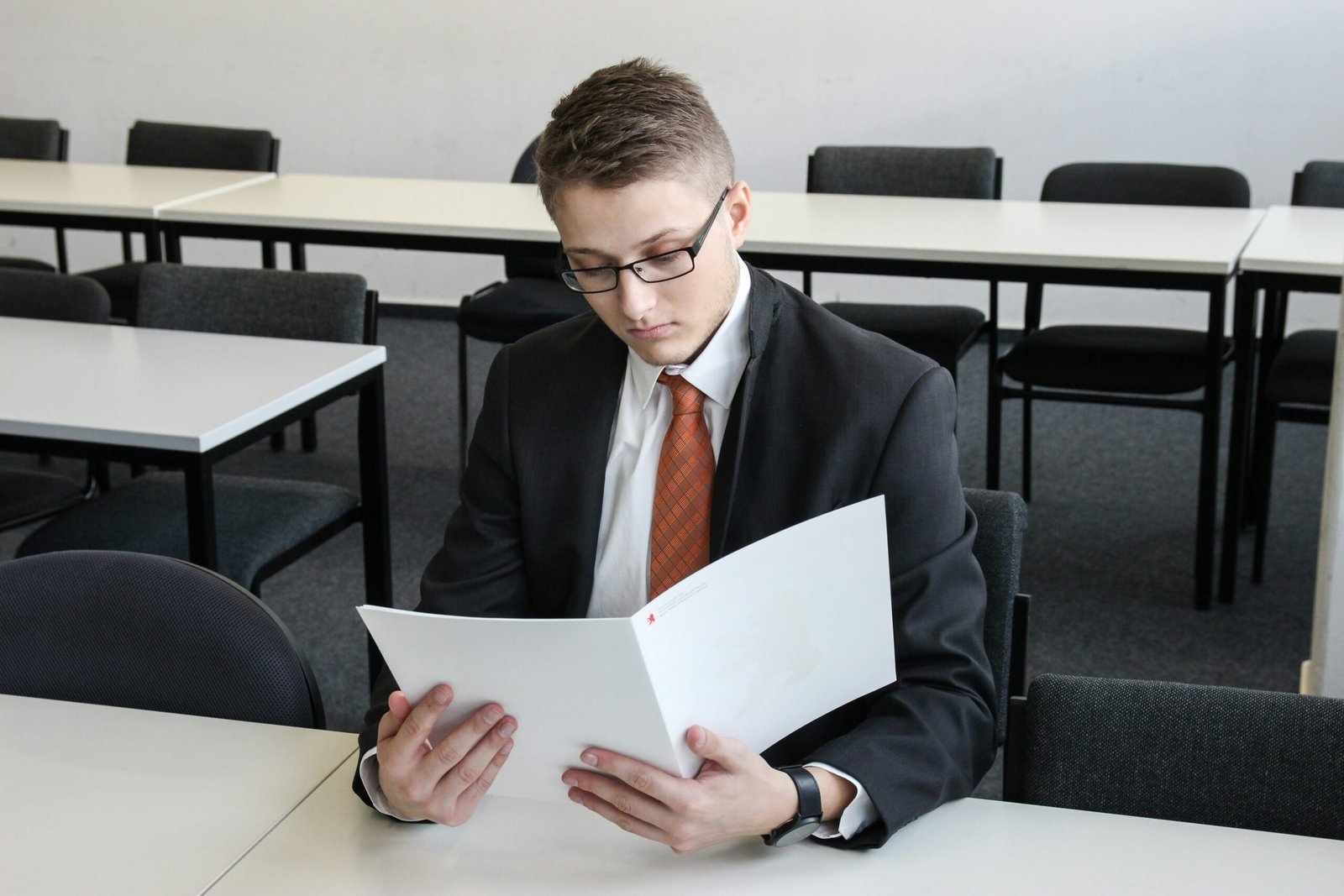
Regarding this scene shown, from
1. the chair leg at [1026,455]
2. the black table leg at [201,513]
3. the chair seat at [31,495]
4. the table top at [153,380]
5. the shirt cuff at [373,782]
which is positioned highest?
the table top at [153,380]

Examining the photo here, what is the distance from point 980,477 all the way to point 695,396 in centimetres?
255

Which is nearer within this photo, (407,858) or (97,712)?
(407,858)

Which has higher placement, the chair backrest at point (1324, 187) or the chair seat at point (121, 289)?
the chair backrest at point (1324, 187)

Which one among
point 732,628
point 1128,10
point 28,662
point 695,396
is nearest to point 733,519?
point 695,396

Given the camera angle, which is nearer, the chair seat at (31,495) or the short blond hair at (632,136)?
the short blond hair at (632,136)

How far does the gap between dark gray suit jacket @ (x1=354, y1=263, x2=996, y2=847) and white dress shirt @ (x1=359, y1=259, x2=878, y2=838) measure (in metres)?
0.02

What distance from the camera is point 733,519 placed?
1.29 meters

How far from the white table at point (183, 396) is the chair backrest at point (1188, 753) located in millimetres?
1368

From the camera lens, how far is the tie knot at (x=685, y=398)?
133cm

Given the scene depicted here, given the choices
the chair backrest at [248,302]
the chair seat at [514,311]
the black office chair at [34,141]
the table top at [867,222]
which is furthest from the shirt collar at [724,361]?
the black office chair at [34,141]

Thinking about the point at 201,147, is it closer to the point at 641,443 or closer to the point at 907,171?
the point at 907,171

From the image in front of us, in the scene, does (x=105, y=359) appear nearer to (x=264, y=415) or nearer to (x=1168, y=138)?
(x=264, y=415)

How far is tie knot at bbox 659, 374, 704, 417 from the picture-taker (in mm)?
1326

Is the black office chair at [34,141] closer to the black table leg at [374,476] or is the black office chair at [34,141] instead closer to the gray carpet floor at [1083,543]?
the gray carpet floor at [1083,543]
